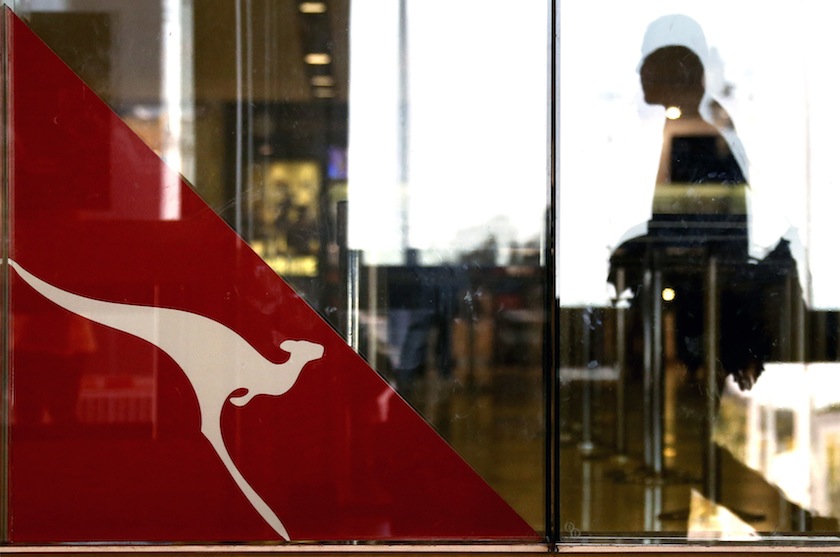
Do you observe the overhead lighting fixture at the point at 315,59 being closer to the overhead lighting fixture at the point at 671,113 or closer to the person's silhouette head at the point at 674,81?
the person's silhouette head at the point at 674,81

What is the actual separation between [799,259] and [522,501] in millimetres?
1608

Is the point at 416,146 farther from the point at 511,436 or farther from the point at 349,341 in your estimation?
the point at 511,436

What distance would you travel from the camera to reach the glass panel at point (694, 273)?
6.35m

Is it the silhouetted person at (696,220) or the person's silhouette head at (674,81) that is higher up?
the person's silhouette head at (674,81)

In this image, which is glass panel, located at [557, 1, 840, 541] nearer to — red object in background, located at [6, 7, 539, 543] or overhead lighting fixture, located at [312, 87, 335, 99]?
red object in background, located at [6, 7, 539, 543]

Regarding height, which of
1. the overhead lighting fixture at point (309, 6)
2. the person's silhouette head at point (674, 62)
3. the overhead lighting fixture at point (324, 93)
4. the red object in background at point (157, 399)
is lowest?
the red object in background at point (157, 399)

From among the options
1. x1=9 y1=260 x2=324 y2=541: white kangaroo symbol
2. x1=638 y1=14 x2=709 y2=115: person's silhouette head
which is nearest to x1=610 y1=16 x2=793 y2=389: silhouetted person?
x1=638 y1=14 x2=709 y2=115: person's silhouette head

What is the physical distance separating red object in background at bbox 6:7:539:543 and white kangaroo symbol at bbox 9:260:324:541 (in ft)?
0.10

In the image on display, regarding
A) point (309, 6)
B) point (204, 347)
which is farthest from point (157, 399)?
point (309, 6)

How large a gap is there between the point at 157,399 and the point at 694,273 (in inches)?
94.6

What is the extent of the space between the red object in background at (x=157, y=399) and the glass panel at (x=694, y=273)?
66 centimetres

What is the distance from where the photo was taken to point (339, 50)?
6395mm

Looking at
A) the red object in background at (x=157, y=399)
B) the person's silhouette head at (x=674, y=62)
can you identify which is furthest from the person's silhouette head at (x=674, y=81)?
the red object in background at (x=157, y=399)

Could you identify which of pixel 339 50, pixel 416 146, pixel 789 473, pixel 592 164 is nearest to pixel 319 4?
pixel 339 50
